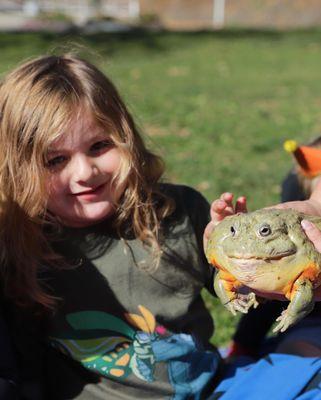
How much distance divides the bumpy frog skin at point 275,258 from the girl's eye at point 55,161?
2.68 feet

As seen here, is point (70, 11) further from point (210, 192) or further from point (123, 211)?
point (123, 211)

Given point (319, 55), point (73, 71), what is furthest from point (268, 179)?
point (319, 55)

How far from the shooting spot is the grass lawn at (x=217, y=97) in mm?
5406

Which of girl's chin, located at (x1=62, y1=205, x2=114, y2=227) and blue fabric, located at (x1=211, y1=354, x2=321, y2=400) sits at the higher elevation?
girl's chin, located at (x1=62, y1=205, x2=114, y2=227)

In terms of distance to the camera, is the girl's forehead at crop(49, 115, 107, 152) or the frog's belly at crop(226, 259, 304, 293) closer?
the frog's belly at crop(226, 259, 304, 293)

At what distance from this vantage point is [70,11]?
85.0 feet

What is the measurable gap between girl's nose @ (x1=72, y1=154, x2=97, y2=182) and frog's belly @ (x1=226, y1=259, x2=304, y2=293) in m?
0.77

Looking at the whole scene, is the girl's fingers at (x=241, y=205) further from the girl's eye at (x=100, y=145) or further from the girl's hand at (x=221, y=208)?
the girl's eye at (x=100, y=145)

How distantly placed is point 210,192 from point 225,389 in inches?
120

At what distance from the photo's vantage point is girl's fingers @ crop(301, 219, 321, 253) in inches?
51.9

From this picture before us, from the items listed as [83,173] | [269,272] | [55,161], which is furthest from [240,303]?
[55,161]

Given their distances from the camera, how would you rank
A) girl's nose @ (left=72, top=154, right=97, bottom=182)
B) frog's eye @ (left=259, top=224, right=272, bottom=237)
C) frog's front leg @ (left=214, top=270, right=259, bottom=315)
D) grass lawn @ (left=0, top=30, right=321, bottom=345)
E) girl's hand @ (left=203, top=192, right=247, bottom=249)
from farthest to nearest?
1. grass lawn @ (left=0, top=30, right=321, bottom=345)
2. girl's nose @ (left=72, top=154, right=97, bottom=182)
3. girl's hand @ (left=203, top=192, right=247, bottom=249)
4. frog's front leg @ (left=214, top=270, right=259, bottom=315)
5. frog's eye @ (left=259, top=224, right=272, bottom=237)

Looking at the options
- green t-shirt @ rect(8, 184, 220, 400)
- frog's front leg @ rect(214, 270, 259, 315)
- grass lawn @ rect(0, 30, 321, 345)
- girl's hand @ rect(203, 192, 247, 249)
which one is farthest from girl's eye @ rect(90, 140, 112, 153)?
frog's front leg @ rect(214, 270, 259, 315)

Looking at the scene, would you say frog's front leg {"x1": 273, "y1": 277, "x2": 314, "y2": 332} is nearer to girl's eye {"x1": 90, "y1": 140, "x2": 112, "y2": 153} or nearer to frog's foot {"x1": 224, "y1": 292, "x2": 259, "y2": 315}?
frog's foot {"x1": 224, "y1": 292, "x2": 259, "y2": 315}
